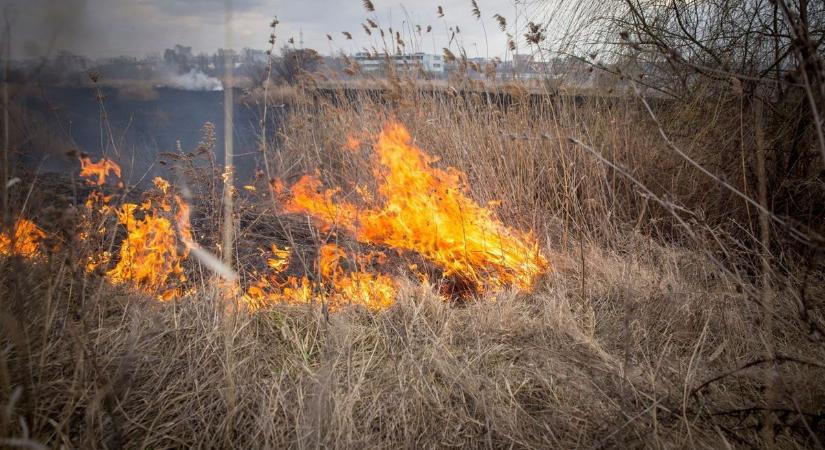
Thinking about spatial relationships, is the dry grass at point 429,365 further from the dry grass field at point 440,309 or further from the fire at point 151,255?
the fire at point 151,255

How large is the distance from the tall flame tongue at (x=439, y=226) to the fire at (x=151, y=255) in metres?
0.98

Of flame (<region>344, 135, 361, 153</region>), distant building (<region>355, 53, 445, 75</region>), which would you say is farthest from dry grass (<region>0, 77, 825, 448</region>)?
distant building (<region>355, 53, 445, 75</region>)

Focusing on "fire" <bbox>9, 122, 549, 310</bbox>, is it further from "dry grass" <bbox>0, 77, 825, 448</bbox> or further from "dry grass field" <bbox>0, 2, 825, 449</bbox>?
"dry grass" <bbox>0, 77, 825, 448</bbox>

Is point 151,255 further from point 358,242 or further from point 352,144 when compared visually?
point 352,144

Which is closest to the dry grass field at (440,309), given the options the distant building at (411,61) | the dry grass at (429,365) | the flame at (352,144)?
the dry grass at (429,365)

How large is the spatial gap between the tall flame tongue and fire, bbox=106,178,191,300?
0.98 meters

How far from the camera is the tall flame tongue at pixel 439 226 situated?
329 cm

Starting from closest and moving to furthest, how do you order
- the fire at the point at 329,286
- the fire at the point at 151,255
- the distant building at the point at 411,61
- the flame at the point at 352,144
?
the fire at the point at 151,255, the fire at the point at 329,286, the flame at the point at 352,144, the distant building at the point at 411,61

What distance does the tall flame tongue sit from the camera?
329cm

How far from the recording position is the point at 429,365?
2.16 m

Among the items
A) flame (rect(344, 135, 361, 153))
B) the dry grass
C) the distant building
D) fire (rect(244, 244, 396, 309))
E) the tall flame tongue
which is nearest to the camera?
the dry grass

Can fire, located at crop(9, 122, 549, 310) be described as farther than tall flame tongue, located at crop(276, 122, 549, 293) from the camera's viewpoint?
No

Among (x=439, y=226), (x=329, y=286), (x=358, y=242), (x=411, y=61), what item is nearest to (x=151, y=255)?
(x=329, y=286)

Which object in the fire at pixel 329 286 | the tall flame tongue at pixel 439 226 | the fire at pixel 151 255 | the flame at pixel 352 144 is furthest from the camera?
the flame at pixel 352 144
